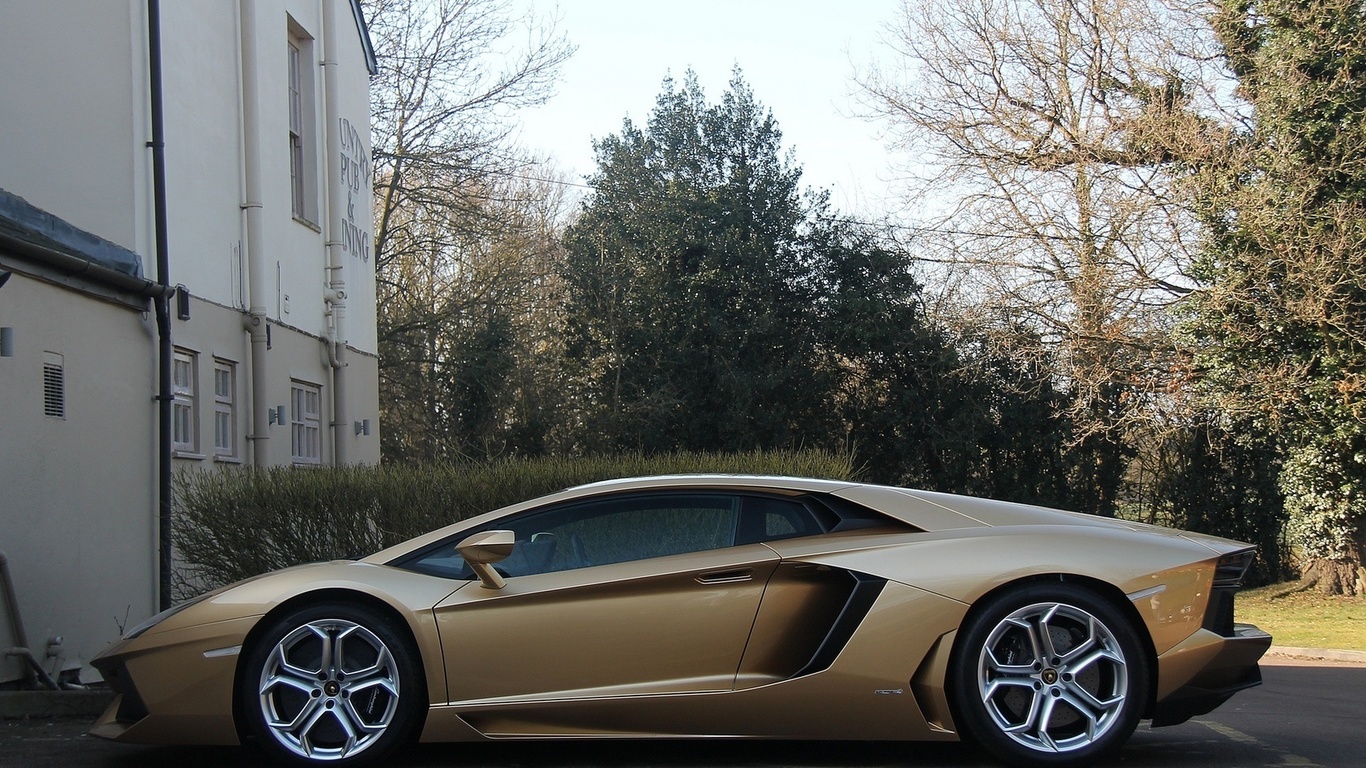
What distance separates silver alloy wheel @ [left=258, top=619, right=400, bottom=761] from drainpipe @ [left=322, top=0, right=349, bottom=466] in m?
11.5

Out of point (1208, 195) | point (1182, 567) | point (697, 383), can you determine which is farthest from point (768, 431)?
point (1182, 567)

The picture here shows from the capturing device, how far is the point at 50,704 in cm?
723

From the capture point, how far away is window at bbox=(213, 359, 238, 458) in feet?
42.1

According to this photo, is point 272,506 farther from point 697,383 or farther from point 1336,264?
point 697,383

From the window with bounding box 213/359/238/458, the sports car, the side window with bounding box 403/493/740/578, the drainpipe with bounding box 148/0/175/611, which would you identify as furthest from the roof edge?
the sports car

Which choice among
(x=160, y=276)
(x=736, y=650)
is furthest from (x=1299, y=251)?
(x=736, y=650)

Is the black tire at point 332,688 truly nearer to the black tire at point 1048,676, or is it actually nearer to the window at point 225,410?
the black tire at point 1048,676

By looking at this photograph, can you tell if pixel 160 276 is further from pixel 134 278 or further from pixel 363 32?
pixel 363 32

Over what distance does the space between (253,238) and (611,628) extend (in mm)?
9756

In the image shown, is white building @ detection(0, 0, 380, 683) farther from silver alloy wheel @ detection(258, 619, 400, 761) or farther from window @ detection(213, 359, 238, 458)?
silver alloy wheel @ detection(258, 619, 400, 761)

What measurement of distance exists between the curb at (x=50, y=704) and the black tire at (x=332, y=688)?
2598mm

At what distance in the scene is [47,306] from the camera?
29.6 feet

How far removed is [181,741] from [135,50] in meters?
7.52

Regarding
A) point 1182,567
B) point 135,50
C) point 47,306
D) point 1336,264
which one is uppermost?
point 135,50
